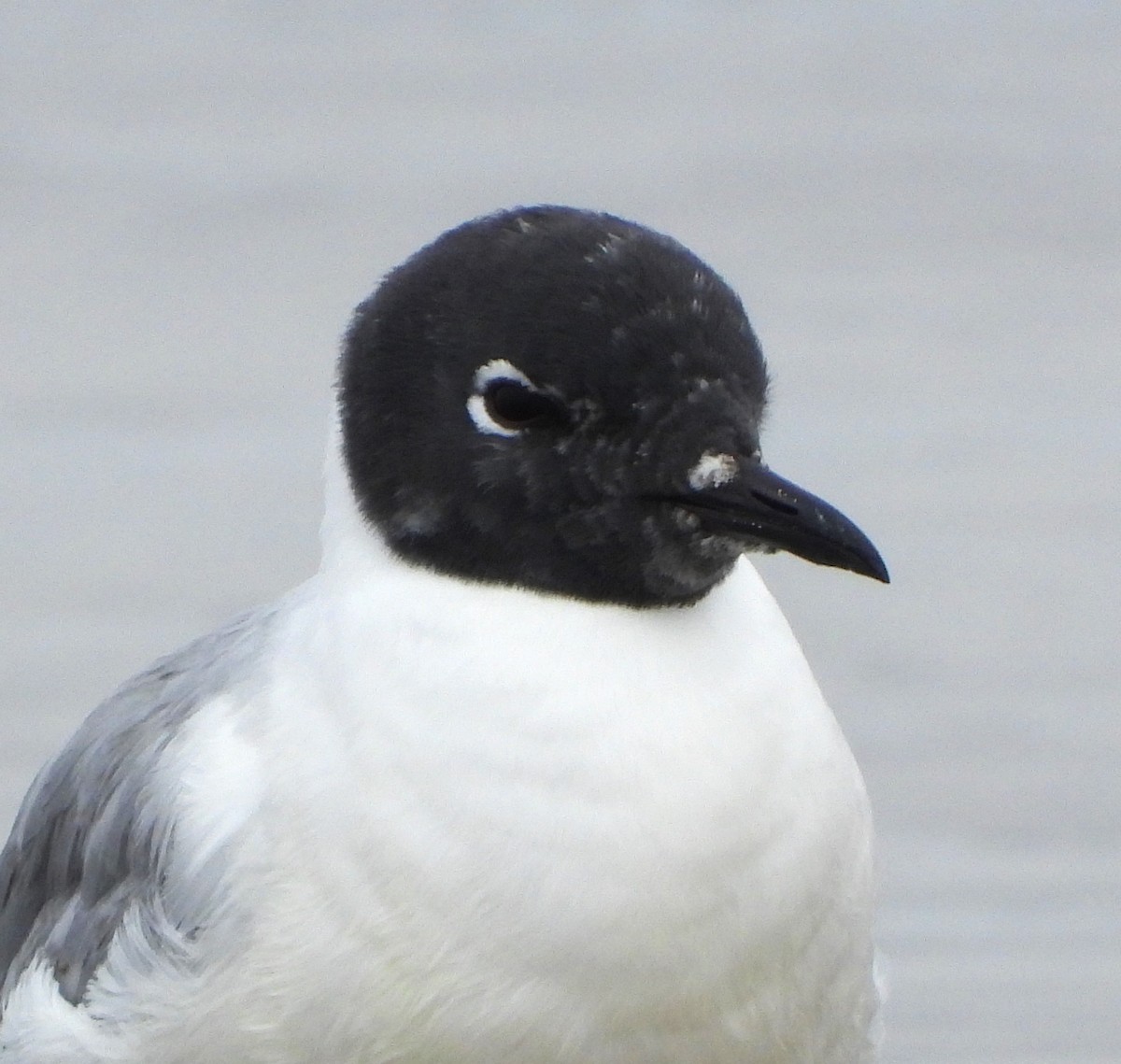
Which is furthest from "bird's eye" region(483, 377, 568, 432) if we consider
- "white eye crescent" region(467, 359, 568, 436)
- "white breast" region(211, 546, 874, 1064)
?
"white breast" region(211, 546, 874, 1064)

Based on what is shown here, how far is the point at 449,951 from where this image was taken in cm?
402

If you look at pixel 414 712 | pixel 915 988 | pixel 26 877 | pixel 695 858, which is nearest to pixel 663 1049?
pixel 695 858

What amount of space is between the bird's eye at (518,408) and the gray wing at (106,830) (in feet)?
1.87

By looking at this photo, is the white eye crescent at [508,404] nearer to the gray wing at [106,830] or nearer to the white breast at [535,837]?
the white breast at [535,837]

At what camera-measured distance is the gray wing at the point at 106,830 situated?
4363 mm

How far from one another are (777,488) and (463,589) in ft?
1.44

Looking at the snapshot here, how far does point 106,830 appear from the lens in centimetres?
450

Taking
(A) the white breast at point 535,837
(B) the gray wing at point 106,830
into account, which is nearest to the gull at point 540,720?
(A) the white breast at point 535,837

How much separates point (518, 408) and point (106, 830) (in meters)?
0.96

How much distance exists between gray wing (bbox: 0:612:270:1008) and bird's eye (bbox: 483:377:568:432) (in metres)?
0.57

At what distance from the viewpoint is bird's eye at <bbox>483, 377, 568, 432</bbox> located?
3996mm

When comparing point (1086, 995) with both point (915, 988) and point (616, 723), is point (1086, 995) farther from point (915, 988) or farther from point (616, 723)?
point (616, 723)

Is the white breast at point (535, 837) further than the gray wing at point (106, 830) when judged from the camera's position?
No

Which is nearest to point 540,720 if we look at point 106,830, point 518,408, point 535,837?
point 535,837
